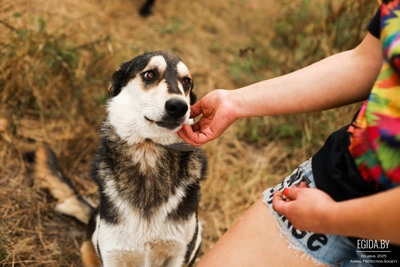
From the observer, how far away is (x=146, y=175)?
2.01 meters

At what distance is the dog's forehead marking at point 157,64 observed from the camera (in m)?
2.01

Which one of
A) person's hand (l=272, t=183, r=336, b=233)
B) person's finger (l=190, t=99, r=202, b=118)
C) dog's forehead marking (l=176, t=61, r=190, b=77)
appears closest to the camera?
person's hand (l=272, t=183, r=336, b=233)

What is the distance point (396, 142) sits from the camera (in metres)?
1.09

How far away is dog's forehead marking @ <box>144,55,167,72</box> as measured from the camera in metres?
2.01

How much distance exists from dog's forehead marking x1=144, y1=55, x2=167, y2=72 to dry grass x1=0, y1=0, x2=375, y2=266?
1314 mm

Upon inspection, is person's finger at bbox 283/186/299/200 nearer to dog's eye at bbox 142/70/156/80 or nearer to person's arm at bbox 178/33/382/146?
person's arm at bbox 178/33/382/146

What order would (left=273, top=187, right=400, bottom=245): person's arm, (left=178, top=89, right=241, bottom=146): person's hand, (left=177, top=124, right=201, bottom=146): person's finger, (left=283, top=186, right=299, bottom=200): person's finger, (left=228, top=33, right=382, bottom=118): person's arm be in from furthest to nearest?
(left=177, top=124, right=201, bottom=146): person's finger → (left=178, top=89, right=241, bottom=146): person's hand → (left=228, top=33, right=382, bottom=118): person's arm → (left=283, top=186, right=299, bottom=200): person's finger → (left=273, top=187, right=400, bottom=245): person's arm

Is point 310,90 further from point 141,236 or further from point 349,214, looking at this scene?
point 141,236

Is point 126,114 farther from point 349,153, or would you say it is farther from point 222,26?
point 222,26

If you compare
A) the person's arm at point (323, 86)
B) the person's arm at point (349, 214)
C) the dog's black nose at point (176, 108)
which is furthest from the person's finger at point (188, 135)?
the person's arm at point (349, 214)

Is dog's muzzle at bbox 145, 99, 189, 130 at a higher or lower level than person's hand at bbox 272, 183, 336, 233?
lower

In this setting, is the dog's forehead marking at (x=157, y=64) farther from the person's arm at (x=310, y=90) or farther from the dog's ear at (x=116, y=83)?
the person's arm at (x=310, y=90)

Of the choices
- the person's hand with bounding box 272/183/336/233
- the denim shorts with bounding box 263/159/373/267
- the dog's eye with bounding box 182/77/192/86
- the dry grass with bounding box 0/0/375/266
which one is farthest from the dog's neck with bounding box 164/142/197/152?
the dry grass with bounding box 0/0/375/266

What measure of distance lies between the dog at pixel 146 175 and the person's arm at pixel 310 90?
A: 22 centimetres
